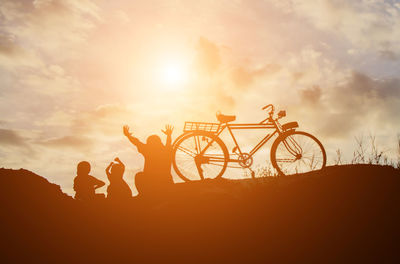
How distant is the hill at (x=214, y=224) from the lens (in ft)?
19.3

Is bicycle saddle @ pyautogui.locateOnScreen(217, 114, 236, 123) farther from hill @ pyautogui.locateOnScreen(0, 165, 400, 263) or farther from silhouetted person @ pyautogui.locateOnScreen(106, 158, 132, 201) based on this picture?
silhouetted person @ pyautogui.locateOnScreen(106, 158, 132, 201)

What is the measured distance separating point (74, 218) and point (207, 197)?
2684mm

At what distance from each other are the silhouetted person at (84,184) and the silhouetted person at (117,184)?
Result: 1.17ft

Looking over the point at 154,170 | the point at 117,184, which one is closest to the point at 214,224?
the point at 154,170

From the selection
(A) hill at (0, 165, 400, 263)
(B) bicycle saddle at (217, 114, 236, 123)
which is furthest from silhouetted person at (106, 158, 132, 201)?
(B) bicycle saddle at (217, 114, 236, 123)

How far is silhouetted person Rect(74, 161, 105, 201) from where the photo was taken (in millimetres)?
7895

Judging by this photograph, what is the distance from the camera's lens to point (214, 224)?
6.35 meters

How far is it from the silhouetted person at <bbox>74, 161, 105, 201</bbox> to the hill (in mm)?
488

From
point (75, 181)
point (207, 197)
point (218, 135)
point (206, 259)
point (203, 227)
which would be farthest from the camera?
point (218, 135)

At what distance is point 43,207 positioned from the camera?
23.0ft

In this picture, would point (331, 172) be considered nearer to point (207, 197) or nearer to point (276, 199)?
point (276, 199)

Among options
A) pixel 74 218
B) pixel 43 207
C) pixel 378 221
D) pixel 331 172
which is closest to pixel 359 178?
pixel 331 172

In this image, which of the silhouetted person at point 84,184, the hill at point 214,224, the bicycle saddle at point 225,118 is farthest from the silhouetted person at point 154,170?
the bicycle saddle at point 225,118

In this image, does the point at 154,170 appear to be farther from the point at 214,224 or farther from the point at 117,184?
the point at 214,224
